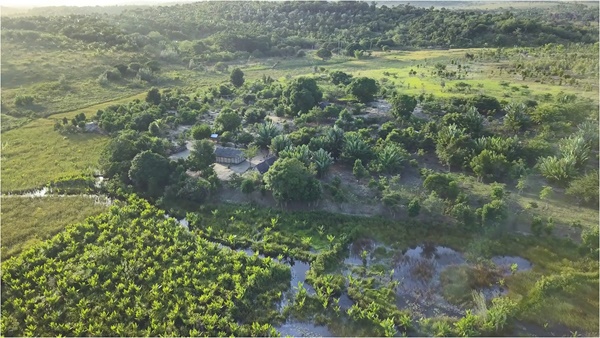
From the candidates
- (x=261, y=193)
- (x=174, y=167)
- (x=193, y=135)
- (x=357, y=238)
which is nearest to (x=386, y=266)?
(x=357, y=238)

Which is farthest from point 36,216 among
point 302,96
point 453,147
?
point 453,147

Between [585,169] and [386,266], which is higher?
[585,169]

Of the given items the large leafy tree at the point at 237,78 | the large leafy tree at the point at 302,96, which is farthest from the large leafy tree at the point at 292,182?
the large leafy tree at the point at 237,78

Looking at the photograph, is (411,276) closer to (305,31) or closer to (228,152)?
(228,152)

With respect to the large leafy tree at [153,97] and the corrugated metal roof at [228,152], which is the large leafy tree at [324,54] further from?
the corrugated metal roof at [228,152]

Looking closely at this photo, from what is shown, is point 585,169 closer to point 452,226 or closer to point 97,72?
point 452,226

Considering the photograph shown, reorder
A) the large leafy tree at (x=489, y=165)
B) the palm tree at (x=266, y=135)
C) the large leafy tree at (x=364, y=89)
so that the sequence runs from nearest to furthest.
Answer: the large leafy tree at (x=489, y=165) < the palm tree at (x=266, y=135) < the large leafy tree at (x=364, y=89)
